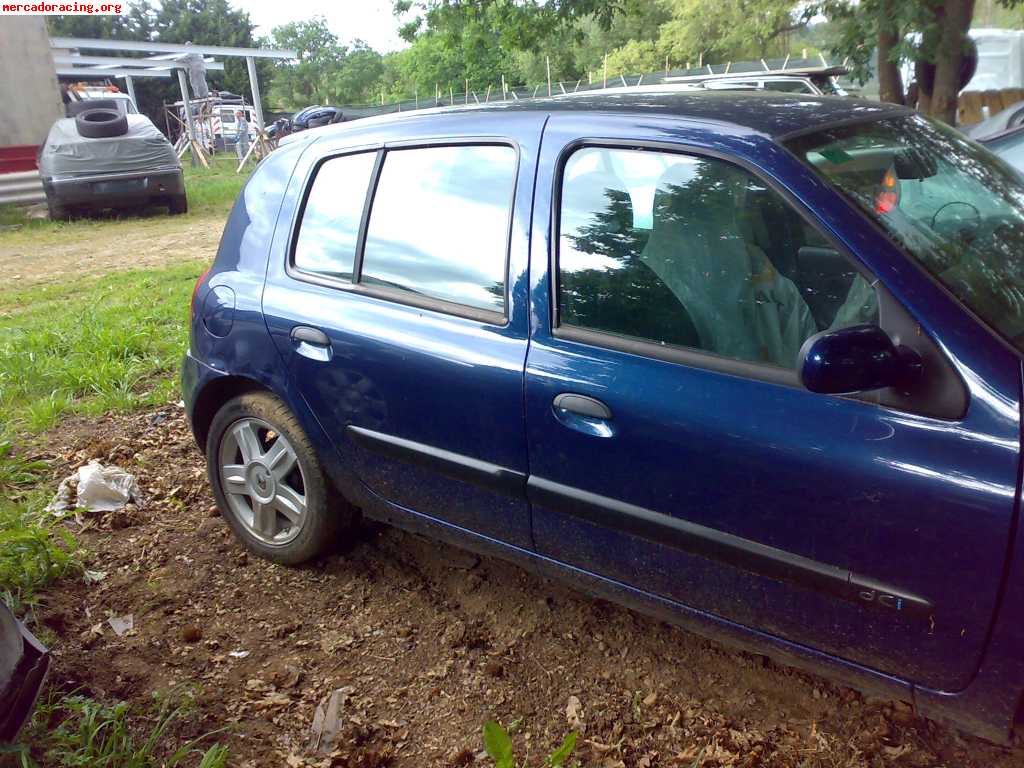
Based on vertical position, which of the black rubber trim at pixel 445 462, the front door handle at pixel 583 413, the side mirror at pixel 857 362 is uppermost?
the side mirror at pixel 857 362

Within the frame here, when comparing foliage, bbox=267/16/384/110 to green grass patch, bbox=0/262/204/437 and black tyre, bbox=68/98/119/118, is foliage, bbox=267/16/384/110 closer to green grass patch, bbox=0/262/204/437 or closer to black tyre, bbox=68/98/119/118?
black tyre, bbox=68/98/119/118

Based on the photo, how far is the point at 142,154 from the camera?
13.8 meters

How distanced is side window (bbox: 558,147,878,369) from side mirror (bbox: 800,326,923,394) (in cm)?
15

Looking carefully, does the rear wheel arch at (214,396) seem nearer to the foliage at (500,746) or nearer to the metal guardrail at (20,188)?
the foliage at (500,746)

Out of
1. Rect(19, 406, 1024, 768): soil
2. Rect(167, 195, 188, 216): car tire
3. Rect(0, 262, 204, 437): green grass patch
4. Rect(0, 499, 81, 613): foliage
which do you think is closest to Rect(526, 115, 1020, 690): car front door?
Rect(19, 406, 1024, 768): soil

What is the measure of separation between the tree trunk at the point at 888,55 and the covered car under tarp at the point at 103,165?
10.3 metres

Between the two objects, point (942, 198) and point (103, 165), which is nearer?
point (942, 198)

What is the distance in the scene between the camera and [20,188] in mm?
15797

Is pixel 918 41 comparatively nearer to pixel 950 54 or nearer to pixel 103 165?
pixel 950 54

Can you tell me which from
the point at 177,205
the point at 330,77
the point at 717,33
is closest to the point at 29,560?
the point at 177,205

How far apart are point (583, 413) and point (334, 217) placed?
128cm

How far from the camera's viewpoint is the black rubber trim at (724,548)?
6.68 feet

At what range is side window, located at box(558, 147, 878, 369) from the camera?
2166 mm

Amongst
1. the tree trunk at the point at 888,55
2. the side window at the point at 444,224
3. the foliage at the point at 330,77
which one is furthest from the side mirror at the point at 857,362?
the foliage at the point at 330,77
